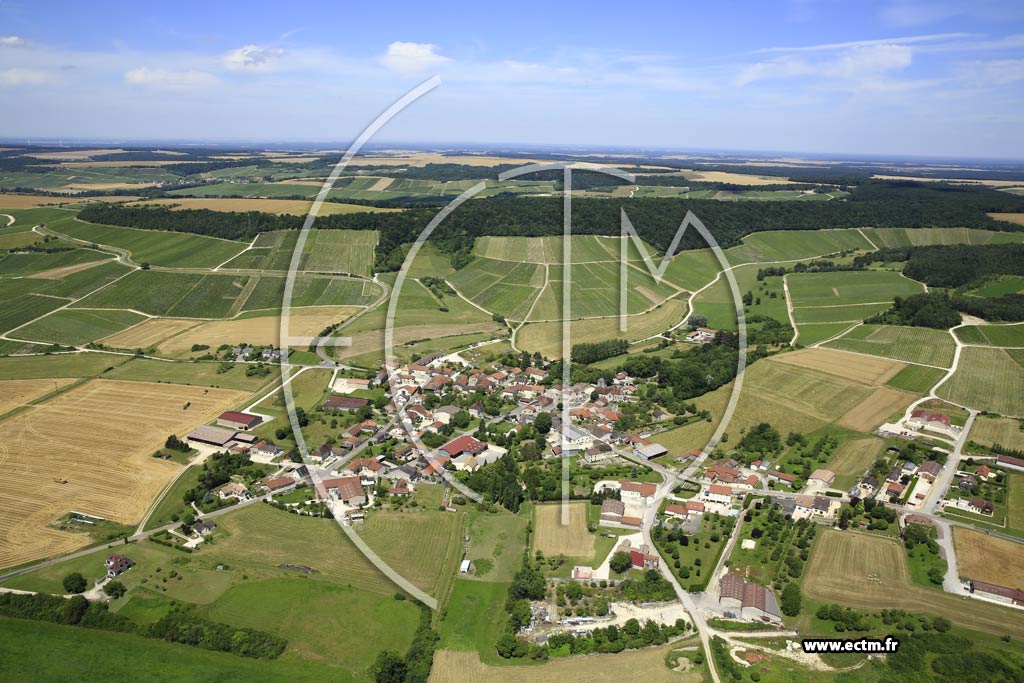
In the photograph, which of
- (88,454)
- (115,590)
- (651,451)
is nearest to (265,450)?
(88,454)

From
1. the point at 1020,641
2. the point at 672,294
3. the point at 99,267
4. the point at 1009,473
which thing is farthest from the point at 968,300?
the point at 99,267

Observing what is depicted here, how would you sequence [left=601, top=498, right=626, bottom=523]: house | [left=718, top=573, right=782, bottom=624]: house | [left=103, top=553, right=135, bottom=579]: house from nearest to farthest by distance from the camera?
[left=718, top=573, right=782, bottom=624]: house
[left=103, top=553, right=135, bottom=579]: house
[left=601, top=498, right=626, bottom=523]: house

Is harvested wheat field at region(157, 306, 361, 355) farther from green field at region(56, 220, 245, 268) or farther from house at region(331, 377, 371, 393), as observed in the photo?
green field at region(56, 220, 245, 268)

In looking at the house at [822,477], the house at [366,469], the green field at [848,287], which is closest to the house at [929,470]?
the house at [822,477]

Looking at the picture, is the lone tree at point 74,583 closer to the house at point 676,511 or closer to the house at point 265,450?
the house at point 265,450

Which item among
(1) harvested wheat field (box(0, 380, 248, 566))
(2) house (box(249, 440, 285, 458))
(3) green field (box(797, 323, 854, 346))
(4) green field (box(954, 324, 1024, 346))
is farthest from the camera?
(3) green field (box(797, 323, 854, 346))

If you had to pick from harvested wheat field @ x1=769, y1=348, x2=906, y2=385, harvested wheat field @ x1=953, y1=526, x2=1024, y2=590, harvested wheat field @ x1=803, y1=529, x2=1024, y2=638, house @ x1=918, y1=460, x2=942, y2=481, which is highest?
harvested wheat field @ x1=769, y1=348, x2=906, y2=385

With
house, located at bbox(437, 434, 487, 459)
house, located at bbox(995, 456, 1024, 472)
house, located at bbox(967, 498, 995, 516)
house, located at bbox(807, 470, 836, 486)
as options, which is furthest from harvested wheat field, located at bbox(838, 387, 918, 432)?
house, located at bbox(437, 434, 487, 459)

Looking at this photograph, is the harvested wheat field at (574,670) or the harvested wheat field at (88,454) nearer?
the harvested wheat field at (574,670)
